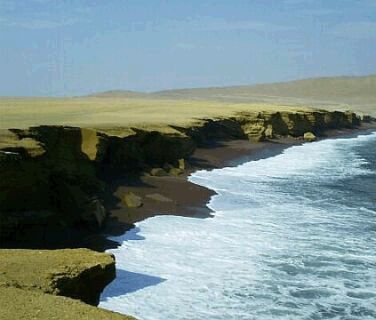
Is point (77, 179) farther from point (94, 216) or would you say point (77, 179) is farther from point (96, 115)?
point (96, 115)

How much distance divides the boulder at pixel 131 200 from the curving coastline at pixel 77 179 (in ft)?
0.27

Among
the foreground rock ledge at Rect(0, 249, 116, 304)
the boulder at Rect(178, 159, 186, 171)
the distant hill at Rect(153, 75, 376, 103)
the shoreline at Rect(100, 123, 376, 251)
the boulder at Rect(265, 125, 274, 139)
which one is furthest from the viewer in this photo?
the distant hill at Rect(153, 75, 376, 103)

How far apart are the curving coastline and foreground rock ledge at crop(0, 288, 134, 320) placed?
0.77 metres

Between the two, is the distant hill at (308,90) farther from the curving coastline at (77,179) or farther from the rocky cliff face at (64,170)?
the rocky cliff face at (64,170)

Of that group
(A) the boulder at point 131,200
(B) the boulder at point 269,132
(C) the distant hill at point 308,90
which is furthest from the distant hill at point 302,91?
(A) the boulder at point 131,200

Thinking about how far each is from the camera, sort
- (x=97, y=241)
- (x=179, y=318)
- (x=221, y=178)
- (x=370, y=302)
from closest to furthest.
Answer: (x=179, y=318) < (x=370, y=302) < (x=97, y=241) < (x=221, y=178)

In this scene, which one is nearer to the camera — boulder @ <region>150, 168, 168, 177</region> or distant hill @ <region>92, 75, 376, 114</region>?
boulder @ <region>150, 168, 168, 177</region>

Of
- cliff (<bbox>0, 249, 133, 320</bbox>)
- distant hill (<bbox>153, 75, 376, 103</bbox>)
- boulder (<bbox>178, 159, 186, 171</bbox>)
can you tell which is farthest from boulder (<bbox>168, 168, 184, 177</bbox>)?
distant hill (<bbox>153, 75, 376, 103</bbox>)

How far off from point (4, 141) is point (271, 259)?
8.42 m

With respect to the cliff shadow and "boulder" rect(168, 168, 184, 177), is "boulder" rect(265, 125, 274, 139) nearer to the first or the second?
"boulder" rect(168, 168, 184, 177)

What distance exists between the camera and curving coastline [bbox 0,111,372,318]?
579 inches

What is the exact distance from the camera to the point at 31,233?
1528 centimetres

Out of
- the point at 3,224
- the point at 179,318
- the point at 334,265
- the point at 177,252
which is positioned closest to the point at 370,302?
the point at 334,265

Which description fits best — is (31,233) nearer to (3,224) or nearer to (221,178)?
(3,224)
